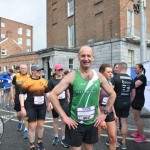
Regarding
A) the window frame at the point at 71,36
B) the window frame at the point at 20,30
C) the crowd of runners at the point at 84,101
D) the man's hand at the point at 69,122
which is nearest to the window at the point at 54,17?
the window frame at the point at 71,36

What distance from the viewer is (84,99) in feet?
11.7

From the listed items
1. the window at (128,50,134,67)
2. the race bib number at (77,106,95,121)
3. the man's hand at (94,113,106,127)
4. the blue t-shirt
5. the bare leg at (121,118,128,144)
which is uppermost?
the window at (128,50,134,67)

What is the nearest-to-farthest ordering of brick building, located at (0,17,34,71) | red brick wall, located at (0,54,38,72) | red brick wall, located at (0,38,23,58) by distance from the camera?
1. red brick wall, located at (0,54,38,72)
2. brick building, located at (0,17,34,71)
3. red brick wall, located at (0,38,23,58)

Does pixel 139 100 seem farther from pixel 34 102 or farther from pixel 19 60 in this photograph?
pixel 19 60

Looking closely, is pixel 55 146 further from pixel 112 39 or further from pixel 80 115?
pixel 112 39

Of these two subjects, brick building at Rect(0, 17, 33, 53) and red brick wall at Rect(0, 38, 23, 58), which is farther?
brick building at Rect(0, 17, 33, 53)

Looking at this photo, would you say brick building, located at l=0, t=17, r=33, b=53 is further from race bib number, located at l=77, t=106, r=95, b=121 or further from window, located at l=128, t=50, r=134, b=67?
race bib number, located at l=77, t=106, r=95, b=121

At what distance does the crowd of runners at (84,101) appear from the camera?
3.56 meters

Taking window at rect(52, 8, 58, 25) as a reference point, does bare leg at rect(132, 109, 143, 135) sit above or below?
below

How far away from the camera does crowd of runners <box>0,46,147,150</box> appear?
356 centimetres

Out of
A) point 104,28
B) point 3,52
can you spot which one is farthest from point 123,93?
point 3,52

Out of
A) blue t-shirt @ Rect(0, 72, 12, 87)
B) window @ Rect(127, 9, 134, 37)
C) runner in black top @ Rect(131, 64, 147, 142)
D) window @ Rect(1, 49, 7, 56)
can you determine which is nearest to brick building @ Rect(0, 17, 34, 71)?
window @ Rect(1, 49, 7, 56)

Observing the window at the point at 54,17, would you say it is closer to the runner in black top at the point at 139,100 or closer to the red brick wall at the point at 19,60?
the red brick wall at the point at 19,60

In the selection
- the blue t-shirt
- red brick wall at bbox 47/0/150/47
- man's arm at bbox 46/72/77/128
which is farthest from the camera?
red brick wall at bbox 47/0/150/47
